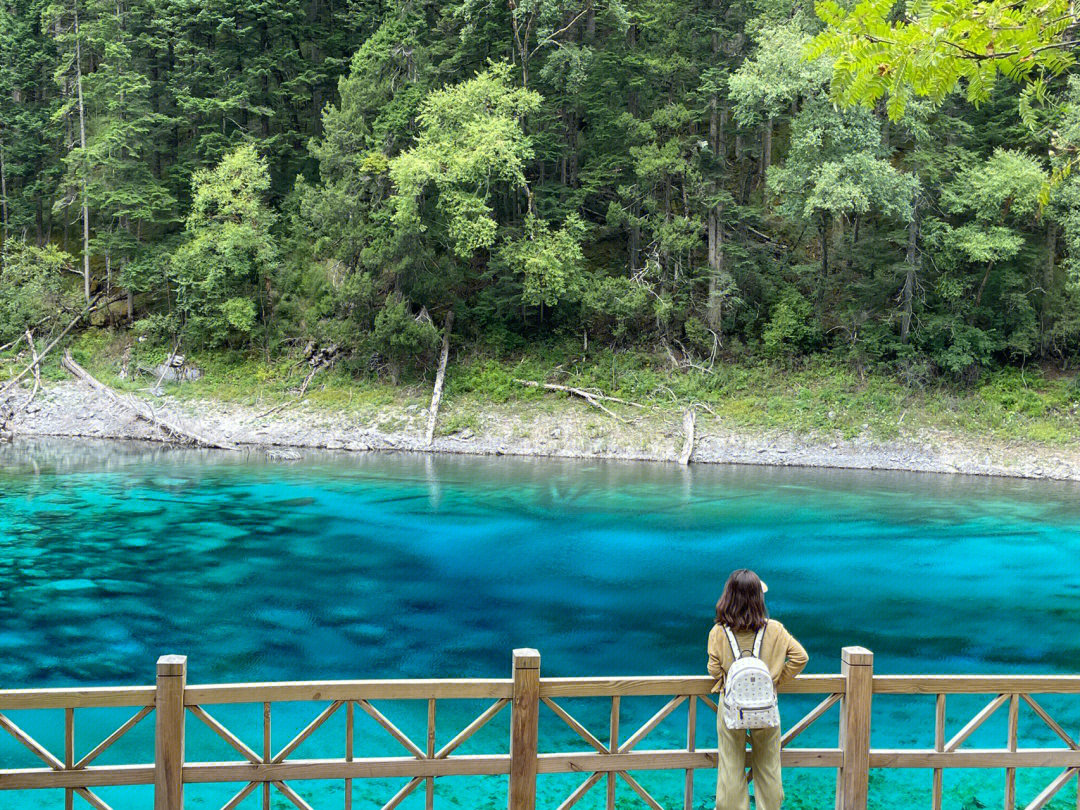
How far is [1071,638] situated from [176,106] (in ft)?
113

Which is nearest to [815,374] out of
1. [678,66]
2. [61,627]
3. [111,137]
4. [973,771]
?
[678,66]

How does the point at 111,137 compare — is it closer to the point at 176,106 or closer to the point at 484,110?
the point at 176,106

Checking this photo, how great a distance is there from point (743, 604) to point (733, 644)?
26 cm

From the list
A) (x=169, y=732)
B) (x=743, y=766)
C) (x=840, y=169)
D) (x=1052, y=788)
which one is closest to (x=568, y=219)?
(x=840, y=169)

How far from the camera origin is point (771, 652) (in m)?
5.23

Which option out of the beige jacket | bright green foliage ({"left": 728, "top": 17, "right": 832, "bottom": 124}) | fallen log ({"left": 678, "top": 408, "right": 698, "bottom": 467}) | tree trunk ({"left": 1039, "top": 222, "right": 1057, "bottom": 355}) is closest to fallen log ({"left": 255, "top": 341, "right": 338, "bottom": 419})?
fallen log ({"left": 678, "top": 408, "right": 698, "bottom": 467})

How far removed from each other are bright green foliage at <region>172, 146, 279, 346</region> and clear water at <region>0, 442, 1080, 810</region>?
8.16 meters

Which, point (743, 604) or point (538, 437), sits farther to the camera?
point (538, 437)

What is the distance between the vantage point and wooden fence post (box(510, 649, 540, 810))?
5.40 metres

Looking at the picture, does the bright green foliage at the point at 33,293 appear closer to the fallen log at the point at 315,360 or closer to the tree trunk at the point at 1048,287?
the fallen log at the point at 315,360

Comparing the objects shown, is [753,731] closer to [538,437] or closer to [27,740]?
[27,740]

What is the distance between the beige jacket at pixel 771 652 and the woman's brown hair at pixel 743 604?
78 millimetres

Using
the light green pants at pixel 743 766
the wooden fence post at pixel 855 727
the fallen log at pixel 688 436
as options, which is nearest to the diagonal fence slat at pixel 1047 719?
the wooden fence post at pixel 855 727

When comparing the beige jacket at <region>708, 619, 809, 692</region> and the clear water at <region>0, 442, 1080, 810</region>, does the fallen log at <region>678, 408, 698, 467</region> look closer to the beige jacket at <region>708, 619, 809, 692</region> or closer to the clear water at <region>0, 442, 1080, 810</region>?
the clear water at <region>0, 442, 1080, 810</region>
